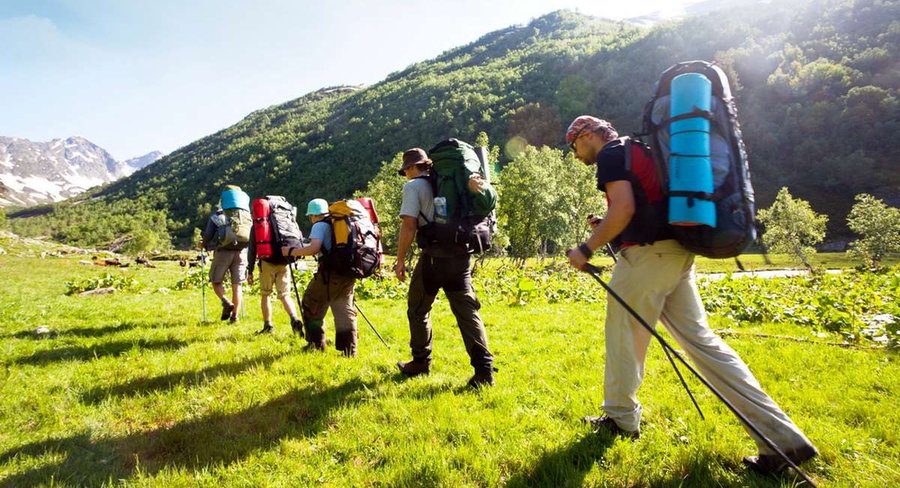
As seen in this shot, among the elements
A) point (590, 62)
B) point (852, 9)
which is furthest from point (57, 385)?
point (852, 9)

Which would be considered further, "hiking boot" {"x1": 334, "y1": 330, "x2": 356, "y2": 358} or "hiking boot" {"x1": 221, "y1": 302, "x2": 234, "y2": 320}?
"hiking boot" {"x1": 221, "y1": 302, "x2": 234, "y2": 320}

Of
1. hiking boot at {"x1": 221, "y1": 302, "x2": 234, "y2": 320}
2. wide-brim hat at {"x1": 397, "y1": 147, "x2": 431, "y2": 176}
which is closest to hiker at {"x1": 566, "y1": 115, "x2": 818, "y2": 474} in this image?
wide-brim hat at {"x1": 397, "y1": 147, "x2": 431, "y2": 176}

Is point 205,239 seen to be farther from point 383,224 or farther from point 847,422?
point 383,224

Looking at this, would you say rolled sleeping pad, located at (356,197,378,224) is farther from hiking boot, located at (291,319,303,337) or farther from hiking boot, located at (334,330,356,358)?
hiking boot, located at (291,319,303,337)

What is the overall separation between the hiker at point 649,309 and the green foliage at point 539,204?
4520 cm

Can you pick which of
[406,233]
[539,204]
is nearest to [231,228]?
[406,233]

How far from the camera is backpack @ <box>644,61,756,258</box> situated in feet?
10.2

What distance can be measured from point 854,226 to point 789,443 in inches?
3205

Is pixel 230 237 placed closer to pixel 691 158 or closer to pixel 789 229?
pixel 691 158

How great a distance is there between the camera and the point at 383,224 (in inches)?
1849

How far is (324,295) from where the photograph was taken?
6719mm

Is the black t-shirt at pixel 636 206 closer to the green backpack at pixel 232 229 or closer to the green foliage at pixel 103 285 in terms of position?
the green backpack at pixel 232 229

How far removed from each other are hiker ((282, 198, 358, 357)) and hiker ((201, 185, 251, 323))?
2637 mm

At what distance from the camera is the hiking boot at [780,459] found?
3.27 m
